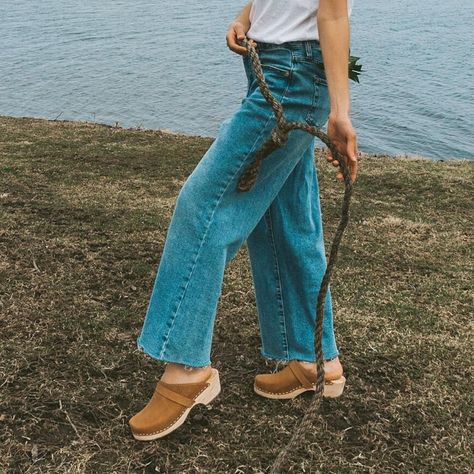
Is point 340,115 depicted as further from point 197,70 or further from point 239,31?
point 197,70

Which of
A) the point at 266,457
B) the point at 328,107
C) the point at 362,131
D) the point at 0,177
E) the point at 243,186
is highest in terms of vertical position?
the point at 328,107

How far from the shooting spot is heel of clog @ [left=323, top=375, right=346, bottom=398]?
259 cm

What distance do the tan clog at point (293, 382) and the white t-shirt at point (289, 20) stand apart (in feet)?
3.80

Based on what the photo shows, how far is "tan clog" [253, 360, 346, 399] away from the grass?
37mm

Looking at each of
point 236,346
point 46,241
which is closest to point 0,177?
point 46,241

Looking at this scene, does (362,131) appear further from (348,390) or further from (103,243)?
(348,390)

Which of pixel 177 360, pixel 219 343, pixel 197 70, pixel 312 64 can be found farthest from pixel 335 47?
pixel 197 70

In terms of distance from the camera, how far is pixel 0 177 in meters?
5.42

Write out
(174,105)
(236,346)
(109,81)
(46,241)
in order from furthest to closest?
(109,81), (174,105), (46,241), (236,346)

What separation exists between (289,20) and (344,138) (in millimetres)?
387

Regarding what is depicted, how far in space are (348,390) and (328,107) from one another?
112 centimetres

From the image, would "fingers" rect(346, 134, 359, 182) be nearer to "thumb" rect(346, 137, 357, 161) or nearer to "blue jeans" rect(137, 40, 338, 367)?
"thumb" rect(346, 137, 357, 161)

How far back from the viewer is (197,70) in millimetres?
17609

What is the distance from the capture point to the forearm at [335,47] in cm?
197
